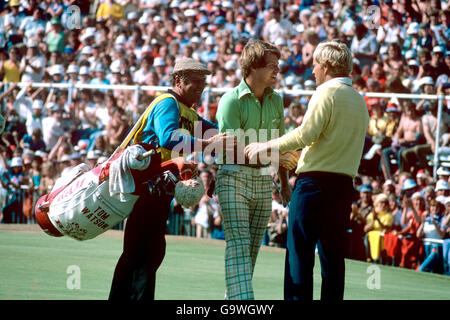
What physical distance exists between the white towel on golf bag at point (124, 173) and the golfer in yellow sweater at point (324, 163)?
827mm

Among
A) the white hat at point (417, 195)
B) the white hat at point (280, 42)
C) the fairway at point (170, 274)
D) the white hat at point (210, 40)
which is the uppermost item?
the white hat at point (210, 40)

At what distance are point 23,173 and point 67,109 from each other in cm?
151

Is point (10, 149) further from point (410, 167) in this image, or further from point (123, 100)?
point (410, 167)

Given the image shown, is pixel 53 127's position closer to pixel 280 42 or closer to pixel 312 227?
pixel 280 42

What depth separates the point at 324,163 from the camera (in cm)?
575

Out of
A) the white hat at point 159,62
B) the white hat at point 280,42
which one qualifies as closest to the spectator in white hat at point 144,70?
the white hat at point 159,62

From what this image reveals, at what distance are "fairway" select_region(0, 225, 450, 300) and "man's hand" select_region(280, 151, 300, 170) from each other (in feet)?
5.90

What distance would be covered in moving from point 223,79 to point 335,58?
10055 millimetres

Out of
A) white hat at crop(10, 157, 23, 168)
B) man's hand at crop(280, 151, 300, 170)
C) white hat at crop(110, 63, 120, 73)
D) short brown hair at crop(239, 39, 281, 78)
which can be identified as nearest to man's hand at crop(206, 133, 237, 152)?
man's hand at crop(280, 151, 300, 170)

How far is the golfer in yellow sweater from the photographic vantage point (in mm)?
5691

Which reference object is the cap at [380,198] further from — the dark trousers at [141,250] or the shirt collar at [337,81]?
the dark trousers at [141,250]

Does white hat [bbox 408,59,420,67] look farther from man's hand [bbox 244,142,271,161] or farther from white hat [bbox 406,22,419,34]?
man's hand [bbox 244,142,271,161]

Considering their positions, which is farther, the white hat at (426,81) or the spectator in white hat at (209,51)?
the spectator in white hat at (209,51)

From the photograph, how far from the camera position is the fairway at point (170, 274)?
24.7 ft
